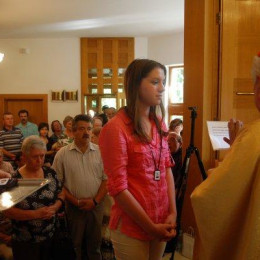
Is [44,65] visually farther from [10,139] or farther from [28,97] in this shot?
[10,139]

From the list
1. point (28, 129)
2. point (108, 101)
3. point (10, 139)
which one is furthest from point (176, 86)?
point (10, 139)

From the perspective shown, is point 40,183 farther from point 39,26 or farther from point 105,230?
point 39,26

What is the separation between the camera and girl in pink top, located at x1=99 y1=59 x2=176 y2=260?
116cm

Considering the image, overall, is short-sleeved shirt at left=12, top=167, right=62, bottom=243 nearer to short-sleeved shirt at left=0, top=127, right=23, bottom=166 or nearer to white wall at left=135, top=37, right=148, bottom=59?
short-sleeved shirt at left=0, top=127, right=23, bottom=166

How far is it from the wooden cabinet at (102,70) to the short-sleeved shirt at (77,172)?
4503mm

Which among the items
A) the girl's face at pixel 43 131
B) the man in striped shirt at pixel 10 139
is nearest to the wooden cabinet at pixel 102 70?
the girl's face at pixel 43 131

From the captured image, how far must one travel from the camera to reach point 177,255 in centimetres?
281

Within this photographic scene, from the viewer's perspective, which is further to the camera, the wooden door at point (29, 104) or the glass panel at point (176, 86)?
the wooden door at point (29, 104)

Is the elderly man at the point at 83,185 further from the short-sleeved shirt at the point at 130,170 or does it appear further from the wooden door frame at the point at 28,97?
the wooden door frame at the point at 28,97

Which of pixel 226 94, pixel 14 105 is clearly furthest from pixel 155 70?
pixel 14 105

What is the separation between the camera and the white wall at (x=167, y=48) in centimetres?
639

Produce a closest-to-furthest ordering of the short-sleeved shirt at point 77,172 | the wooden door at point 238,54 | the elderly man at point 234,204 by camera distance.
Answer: the elderly man at point 234,204, the short-sleeved shirt at point 77,172, the wooden door at point 238,54

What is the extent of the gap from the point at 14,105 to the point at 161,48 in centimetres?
368

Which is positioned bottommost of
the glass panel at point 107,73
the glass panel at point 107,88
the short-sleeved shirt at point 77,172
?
the short-sleeved shirt at point 77,172
